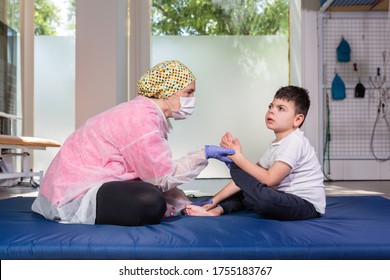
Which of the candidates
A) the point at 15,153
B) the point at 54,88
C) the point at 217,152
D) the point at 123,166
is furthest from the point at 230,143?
the point at 54,88

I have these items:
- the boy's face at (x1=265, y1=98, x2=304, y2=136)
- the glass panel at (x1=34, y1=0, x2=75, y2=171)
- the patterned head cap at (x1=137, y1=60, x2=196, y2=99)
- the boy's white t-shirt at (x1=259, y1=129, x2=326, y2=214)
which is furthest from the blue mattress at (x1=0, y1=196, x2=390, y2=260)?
the glass panel at (x1=34, y1=0, x2=75, y2=171)

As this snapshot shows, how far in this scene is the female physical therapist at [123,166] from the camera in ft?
6.13

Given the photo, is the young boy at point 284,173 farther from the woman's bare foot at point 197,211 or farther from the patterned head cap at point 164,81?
the patterned head cap at point 164,81

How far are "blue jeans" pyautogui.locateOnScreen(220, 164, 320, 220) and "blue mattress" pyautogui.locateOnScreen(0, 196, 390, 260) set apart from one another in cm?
6

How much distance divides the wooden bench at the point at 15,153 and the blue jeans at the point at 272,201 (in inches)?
101

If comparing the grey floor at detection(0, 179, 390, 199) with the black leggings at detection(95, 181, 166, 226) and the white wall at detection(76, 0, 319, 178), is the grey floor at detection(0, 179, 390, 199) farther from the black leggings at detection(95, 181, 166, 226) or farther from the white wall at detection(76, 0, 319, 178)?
the black leggings at detection(95, 181, 166, 226)

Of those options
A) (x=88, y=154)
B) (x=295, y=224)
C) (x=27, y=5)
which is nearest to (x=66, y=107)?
(x=27, y=5)

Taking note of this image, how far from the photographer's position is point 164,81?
6.91 ft

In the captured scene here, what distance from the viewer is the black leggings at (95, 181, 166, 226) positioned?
1.84 metres

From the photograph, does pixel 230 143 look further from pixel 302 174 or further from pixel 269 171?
pixel 302 174

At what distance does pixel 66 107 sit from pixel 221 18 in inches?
94.7

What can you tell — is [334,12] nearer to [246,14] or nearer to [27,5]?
[246,14]

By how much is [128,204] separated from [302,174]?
834 mm

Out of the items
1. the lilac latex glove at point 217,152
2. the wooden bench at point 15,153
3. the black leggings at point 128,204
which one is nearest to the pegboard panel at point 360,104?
the wooden bench at point 15,153
